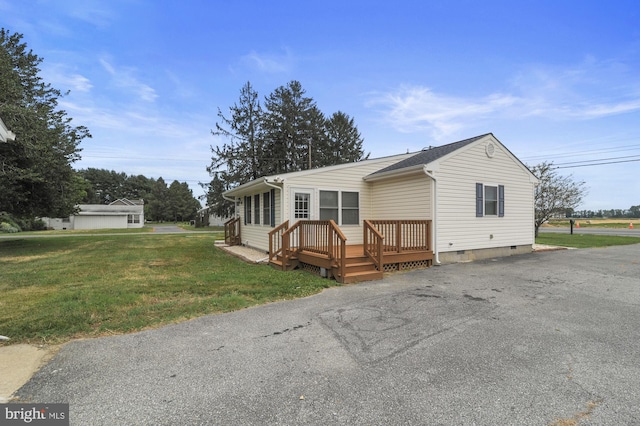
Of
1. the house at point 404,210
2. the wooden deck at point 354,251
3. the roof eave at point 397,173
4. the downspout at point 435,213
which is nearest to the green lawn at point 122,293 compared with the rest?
the wooden deck at point 354,251

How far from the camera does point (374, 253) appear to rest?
744 cm

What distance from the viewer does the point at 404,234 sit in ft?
27.9

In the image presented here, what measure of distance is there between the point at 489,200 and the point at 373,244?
218 inches

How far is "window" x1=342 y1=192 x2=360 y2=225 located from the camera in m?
10.5

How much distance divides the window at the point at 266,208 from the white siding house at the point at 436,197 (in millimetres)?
35

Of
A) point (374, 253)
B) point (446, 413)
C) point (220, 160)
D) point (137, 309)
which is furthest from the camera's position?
point (220, 160)

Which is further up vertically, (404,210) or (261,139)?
(261,139)

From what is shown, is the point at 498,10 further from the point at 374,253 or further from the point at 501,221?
the point at 374,253

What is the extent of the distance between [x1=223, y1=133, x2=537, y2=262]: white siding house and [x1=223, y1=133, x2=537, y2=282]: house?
0.10 ft

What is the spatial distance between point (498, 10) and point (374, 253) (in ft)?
31.3

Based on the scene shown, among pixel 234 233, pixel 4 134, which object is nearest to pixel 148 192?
pixel 234 233

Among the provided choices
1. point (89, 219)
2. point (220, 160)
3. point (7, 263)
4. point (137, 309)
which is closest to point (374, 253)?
point (137, 309)

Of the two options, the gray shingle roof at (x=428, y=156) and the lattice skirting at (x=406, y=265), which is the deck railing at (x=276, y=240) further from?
the gray shingle roof at (x=428, y=156)

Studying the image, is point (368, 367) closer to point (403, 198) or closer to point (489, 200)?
point (403, 198)
